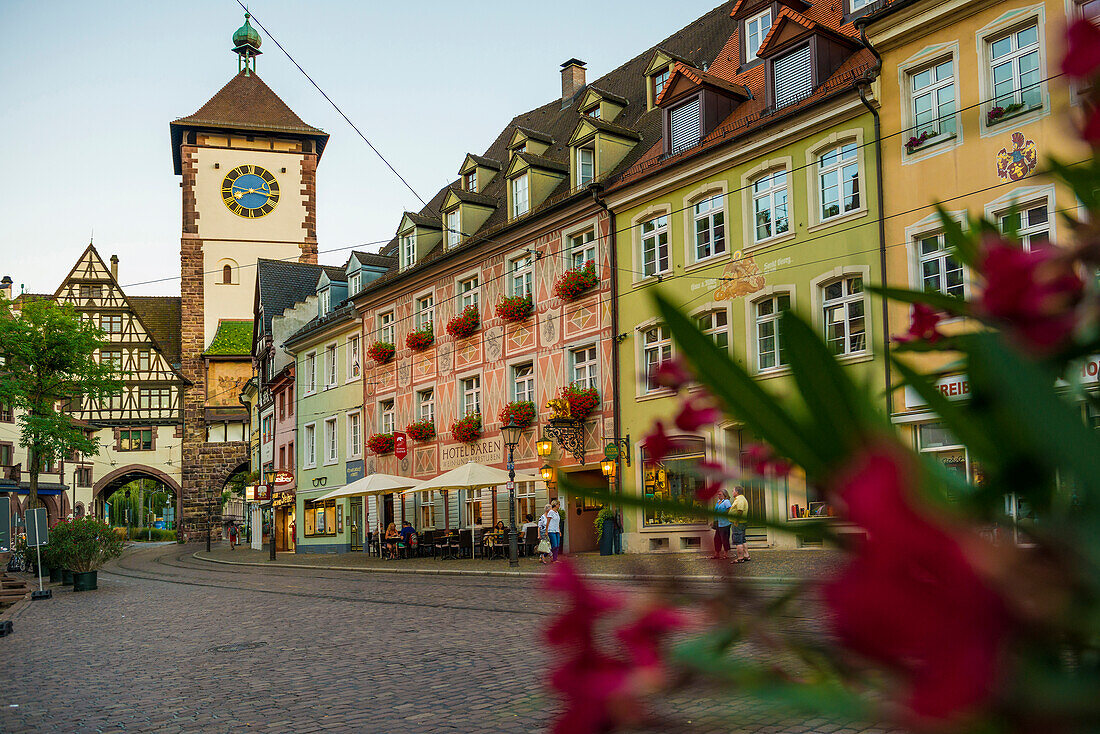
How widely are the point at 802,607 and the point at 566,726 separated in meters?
0.14

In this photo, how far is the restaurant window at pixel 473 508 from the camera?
95.8 feet

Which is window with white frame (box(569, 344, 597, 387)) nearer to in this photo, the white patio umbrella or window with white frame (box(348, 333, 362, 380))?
the white patio umbrella

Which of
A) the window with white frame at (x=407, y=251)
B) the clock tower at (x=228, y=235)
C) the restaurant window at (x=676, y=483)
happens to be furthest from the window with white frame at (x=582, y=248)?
the clock tower at (x=228, y=235)

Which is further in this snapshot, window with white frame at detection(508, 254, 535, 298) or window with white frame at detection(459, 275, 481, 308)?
window with white frame at detection(459, 275, 481, 308)

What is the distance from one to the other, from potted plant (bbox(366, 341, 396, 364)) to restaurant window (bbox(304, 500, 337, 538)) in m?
5.95

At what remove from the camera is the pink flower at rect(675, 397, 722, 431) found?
81 centimetres

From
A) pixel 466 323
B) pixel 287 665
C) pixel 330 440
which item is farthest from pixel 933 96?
pixel 330 440

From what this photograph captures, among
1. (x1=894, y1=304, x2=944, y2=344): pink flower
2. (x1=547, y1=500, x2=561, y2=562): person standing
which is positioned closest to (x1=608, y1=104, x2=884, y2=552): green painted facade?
(x1=547, y1=500, x2=561, y2=562): person standing

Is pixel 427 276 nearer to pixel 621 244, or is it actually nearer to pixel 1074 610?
pixel 621 244

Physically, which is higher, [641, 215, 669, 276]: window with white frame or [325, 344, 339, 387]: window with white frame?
[641, 215, 669, 276]: window with white frame

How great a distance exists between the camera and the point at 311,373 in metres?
40.2

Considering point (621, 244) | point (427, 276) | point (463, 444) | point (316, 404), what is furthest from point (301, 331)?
point (621, 244)

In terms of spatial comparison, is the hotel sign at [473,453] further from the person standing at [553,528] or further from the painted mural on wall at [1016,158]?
the painted mural on wall at [1016,158]

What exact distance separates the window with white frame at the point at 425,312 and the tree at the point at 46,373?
32.3 ft
